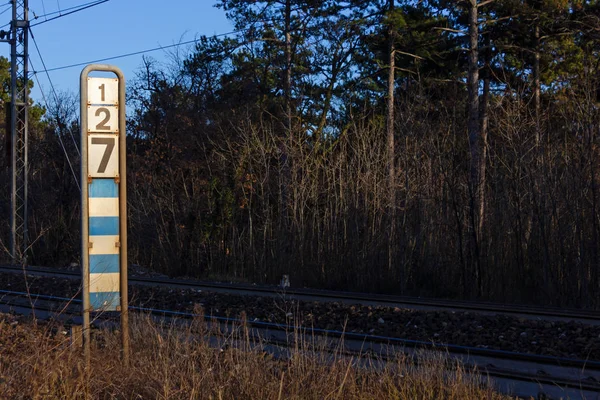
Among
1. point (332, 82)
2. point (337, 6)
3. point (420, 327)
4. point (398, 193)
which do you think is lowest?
point (420, 327)

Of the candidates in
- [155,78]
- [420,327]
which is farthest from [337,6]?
[420,327]

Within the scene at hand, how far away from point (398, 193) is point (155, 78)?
20.3m

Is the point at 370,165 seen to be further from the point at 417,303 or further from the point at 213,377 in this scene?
the point at 213,377

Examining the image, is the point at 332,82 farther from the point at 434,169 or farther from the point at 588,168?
the point at 588,168

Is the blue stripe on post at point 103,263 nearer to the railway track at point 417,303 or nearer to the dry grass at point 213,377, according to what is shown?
the dry grass at point 213,377

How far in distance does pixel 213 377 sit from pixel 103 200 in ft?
6.68

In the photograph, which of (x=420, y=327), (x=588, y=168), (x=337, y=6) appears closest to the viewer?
(x=420, y=327)

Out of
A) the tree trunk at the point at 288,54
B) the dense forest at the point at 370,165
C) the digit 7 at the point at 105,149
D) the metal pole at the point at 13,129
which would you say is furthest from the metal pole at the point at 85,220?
the tree trunk at the point at 288,54

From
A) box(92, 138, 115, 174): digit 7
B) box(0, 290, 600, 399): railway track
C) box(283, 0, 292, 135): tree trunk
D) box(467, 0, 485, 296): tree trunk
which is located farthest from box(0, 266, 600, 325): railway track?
box(283, 0, 292, 135): tree trunk

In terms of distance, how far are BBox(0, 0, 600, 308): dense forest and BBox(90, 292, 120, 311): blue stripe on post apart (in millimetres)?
10758

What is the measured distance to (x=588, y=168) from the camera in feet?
51.1

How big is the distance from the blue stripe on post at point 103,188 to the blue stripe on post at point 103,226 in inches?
9.1

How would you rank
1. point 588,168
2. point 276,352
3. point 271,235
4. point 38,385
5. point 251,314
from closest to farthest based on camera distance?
1. point 38,385
2. point 276,352
3. point 251,314
4. point 588,168
5. point 271,235

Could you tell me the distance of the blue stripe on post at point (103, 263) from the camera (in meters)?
7.17
